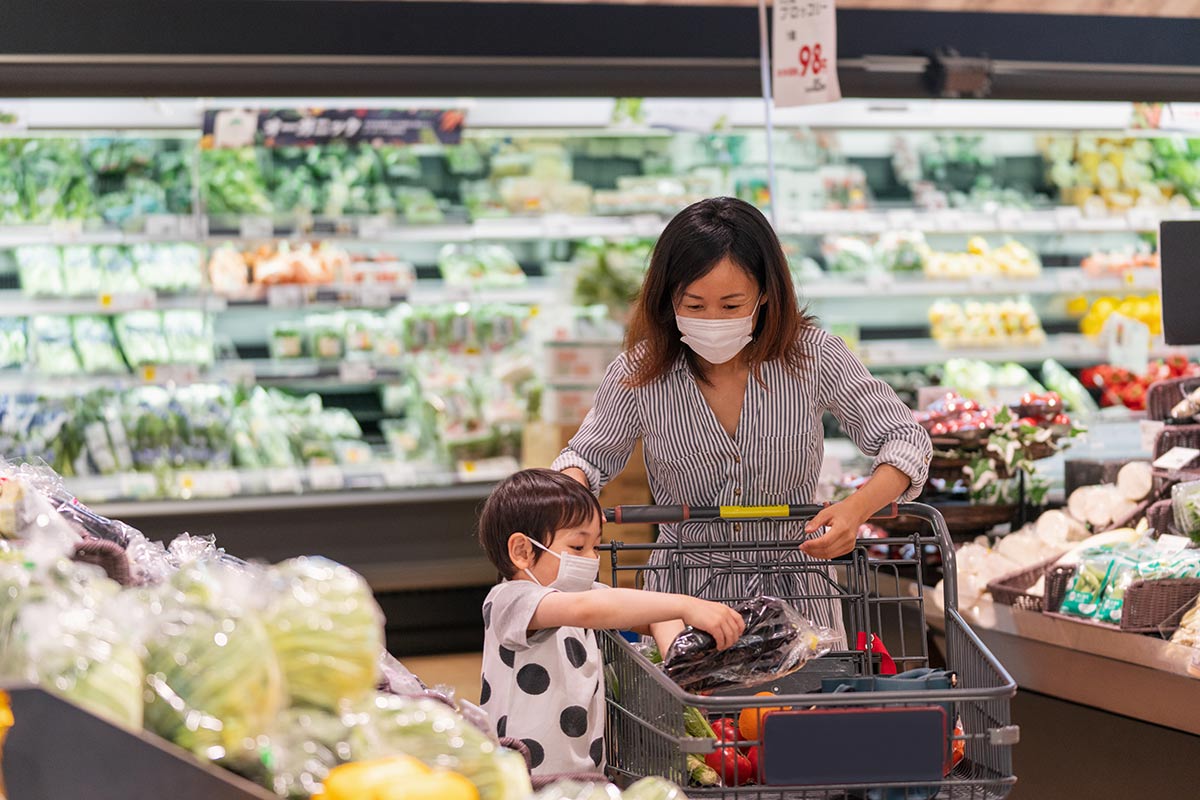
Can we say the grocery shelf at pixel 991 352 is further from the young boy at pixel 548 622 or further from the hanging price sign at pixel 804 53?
the young boy at pixel 548 622

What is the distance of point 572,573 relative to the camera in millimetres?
2062

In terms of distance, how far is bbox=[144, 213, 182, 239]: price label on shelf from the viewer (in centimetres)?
558

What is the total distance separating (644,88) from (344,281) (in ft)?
4.82

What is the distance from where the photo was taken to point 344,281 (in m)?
5.84

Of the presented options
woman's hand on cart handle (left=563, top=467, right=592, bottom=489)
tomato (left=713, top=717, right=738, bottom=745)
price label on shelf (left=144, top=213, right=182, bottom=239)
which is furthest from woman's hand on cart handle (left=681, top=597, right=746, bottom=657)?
price label on shelf (left=144, top=213, right=182, bottom=239)

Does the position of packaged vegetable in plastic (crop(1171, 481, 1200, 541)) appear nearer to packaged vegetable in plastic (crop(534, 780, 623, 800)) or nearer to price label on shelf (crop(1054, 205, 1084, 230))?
packaged vegetable in plastic (crop(534, 780, 623, 800))

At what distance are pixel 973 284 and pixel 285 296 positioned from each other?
10.1ft

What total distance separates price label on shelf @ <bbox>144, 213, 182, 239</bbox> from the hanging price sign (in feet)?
8.27

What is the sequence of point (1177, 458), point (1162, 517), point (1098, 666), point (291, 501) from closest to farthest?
point (1098, 666) < point (1162, 517) < point (1177, 458) < point (291, 501)

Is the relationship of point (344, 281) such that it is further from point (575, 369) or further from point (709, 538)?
point (709, 538)

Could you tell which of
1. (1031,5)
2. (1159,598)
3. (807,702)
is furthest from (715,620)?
(1031,5)

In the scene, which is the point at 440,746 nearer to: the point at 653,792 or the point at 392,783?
the point at 392,783

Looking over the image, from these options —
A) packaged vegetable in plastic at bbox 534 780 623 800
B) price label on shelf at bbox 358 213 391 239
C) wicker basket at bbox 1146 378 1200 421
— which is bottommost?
wicker basket at bbox 1146 378 1200 421

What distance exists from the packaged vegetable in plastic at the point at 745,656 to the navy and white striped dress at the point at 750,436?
464 millimetres
